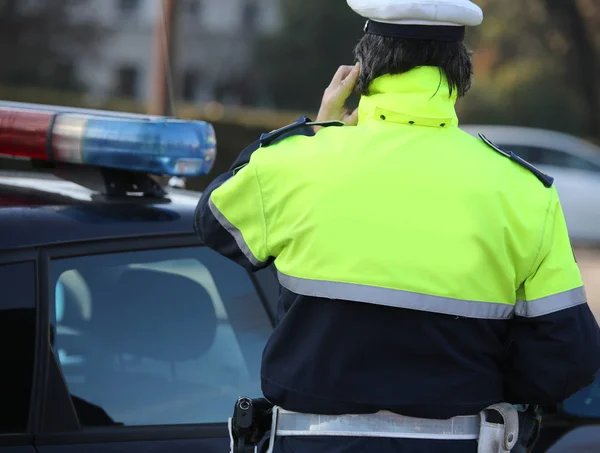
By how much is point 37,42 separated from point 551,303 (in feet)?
153

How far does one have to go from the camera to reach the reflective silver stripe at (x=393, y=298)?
187cm

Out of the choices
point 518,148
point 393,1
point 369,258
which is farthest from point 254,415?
point 518,148

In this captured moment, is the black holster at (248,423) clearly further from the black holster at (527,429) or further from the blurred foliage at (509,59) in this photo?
the blurred foliage at (509,59)

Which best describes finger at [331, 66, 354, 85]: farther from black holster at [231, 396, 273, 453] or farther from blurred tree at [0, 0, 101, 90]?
blurred tree at [0, 0, 101, 90]

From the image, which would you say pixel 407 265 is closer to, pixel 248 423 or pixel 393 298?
pixel 393 298

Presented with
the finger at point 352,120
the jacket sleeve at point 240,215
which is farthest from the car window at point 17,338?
the finger at point 352,120

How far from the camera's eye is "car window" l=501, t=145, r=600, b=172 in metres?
14.1

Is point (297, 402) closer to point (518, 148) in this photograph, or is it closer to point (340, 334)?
point (340, 334)

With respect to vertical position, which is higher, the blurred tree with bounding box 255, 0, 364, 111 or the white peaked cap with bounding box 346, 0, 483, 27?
the white peaked cap with bounding box 346, 0, 483, 27

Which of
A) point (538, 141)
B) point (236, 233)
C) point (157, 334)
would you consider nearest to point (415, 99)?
point (236, 233)

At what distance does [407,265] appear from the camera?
6.13 ft

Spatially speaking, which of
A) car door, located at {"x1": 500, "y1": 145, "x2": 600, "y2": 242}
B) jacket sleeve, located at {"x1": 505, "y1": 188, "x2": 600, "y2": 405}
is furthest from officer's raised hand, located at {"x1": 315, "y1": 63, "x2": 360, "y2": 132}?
car door, located at {"x1": 500, "y1": 145, "x2": 600, "y2": 242}

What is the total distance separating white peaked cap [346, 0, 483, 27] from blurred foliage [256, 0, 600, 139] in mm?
23178

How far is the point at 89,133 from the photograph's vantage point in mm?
2662
